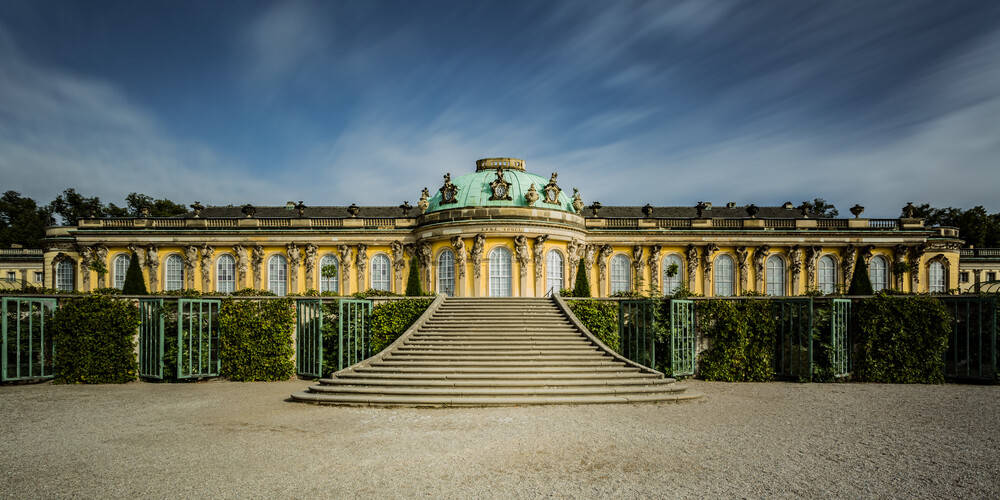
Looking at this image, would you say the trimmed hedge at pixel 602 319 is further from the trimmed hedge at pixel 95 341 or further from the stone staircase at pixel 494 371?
the trimmed hedge at pixel 95 341

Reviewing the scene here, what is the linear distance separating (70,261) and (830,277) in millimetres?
59065

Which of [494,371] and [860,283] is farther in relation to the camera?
[860,283]

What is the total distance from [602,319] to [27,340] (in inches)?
823

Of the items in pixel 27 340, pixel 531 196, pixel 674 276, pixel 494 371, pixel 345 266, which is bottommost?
pixel 494 371

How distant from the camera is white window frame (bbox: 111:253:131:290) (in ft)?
138

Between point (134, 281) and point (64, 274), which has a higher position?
point (64, 274)

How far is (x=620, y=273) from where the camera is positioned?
42.1 metres

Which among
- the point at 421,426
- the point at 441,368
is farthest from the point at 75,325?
the point at 421,426

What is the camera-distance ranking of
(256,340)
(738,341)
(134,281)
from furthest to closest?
(134,281)
(256,340)
(738,341)

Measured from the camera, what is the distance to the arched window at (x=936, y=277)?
42594mm

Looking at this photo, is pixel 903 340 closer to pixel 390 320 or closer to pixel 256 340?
pixel 390 320

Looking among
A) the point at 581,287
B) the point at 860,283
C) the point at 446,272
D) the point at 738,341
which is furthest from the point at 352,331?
the point at 860,283

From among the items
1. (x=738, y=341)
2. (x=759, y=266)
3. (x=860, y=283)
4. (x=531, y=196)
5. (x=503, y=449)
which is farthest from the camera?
(x=759, y=266)

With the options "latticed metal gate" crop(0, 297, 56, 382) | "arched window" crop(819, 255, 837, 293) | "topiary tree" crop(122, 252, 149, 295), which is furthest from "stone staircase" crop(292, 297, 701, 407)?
"arched window" crop(819, 255, 837, 293)
